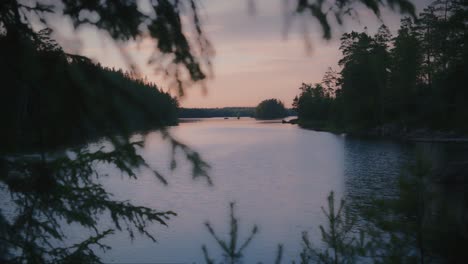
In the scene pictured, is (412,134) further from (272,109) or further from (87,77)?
(272,109)

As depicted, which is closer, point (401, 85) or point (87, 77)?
point (87, 77)

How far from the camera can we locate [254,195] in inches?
854

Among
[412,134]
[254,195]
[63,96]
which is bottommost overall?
[254,195]

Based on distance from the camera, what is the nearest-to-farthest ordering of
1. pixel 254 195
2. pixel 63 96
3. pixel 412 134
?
pixel 63 96, pixel 254 195, pixel 412 134

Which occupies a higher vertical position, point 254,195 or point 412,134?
point 412,134

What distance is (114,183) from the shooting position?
80.3 ft

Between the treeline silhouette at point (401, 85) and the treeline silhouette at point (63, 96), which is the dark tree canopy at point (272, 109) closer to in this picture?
the treeline silhouette at point (401, 85)

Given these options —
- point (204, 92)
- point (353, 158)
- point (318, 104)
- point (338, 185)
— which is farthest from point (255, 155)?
point (318, 104)

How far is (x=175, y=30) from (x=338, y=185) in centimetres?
2330

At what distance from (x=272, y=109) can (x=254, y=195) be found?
15710cm

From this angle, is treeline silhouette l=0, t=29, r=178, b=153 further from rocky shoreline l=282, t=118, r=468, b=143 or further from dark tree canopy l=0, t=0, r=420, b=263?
rocky shoreline l=282, t=118, r=468, b=143

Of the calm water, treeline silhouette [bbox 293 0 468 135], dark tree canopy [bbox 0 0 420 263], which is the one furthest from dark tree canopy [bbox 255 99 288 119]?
dark tree canopy [bbox 0 0 420 263]

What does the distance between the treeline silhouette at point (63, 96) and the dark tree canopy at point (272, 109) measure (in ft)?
575

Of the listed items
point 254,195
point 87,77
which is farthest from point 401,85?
point 87,77
